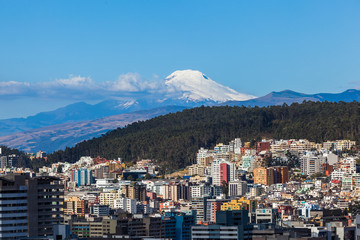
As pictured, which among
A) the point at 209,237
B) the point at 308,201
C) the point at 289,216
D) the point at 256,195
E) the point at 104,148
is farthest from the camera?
the point at 104,148

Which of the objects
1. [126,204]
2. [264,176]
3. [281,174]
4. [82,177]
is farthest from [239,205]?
[82,177]

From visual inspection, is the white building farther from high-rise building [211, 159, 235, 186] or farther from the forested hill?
the forested hill

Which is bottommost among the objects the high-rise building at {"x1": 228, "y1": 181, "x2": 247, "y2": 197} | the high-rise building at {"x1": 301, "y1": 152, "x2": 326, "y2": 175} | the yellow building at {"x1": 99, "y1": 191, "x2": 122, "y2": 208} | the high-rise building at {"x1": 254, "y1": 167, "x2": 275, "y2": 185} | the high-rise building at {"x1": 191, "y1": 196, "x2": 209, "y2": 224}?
the high-rise building at {"x1": 191, "y1": 196, "x2": 209, "y2": 224}

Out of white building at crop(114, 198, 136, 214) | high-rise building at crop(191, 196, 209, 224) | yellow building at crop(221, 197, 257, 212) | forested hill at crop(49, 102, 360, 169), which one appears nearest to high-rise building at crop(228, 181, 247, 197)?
white building at crop(114, 198, 136, 214)

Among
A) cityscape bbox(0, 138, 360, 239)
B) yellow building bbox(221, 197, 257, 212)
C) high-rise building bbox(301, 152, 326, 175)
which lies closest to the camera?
cityscape bbox(0, 138, 360, 239)

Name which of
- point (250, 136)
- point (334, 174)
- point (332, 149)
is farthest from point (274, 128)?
point (334, 174)

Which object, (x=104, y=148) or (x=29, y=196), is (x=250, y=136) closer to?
(x=104, y=148)

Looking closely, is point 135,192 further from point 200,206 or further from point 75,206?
point 200,206

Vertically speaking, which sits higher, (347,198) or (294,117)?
(294,117)
